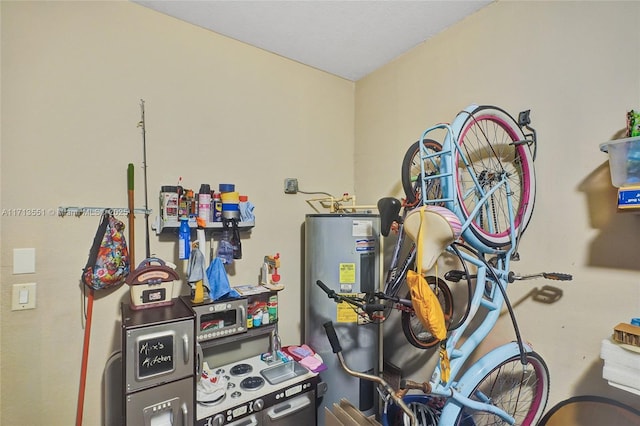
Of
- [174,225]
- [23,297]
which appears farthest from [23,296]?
[174,225]

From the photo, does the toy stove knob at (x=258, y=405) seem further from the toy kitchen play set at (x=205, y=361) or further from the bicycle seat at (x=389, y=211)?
the bicycle seat at (x=389, y=211)

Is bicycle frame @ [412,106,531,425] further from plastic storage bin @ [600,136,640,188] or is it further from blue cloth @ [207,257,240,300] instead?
blue cloth @ [207,257,240,300]

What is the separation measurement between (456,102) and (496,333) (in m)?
1.43

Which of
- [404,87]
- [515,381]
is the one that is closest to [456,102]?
[404,87]

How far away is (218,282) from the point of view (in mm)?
1688

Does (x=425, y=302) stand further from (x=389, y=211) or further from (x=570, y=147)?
(x=570, y=147)

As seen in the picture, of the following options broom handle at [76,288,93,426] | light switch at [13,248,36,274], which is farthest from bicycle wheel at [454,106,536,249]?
light switch at [13,248,36,274]

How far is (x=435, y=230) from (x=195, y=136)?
159 centimetres

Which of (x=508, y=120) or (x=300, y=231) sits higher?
(x=508, y=120)

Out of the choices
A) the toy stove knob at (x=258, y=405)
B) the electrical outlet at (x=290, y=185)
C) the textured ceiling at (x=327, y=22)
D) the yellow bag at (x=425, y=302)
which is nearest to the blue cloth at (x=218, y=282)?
the toy stove knob at (x=258, y=405)

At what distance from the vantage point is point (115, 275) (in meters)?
1.55

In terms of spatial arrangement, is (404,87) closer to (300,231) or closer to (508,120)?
(508,120)

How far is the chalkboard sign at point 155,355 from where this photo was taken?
1220mm

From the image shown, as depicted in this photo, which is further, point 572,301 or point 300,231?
point 300,231
